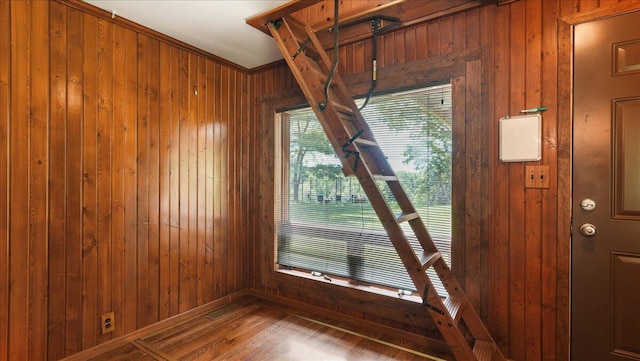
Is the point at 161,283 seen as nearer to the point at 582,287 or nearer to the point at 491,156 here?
the point at 491,156

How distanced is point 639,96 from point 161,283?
11.6ft

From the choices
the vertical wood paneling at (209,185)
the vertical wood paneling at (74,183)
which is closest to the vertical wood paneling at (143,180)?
the vertical wood paneling at (74,183)

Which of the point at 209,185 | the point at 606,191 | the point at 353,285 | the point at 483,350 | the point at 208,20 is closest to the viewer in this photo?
the point at 606,191

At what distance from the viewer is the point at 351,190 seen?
274 cm

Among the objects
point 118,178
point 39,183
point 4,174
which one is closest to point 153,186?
point 118,178

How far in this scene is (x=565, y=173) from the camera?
1781 millimetres

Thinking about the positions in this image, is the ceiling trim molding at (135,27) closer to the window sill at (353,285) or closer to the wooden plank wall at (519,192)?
the wooden plank wall at (519,192)

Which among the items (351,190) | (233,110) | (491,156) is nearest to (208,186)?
(233,110)

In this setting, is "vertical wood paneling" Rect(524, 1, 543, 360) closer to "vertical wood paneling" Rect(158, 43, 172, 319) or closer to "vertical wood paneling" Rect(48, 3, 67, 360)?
"vertical wood paneling" Rect(158, 43, 172, 319)

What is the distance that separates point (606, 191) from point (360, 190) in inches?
63.7

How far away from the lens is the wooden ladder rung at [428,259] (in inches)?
71.6

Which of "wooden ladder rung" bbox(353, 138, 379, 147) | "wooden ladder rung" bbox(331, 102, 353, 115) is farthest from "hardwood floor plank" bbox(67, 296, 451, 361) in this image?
"wooden ladder rung" bbox(331, 102, 353, 115)

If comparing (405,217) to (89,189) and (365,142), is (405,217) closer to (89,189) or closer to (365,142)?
(365,142)

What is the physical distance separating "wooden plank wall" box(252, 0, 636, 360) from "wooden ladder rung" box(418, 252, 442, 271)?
0.90 ft
